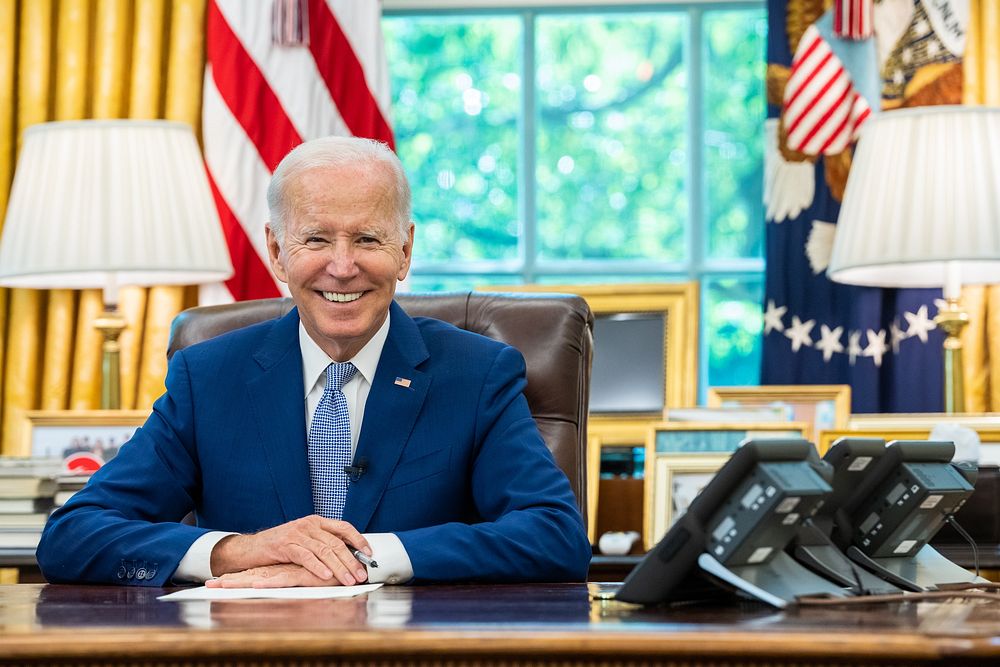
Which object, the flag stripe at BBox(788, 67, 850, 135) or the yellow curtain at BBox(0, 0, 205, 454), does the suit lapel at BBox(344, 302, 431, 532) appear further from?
the flag stripe at BBox(788, 67, 850, 135)

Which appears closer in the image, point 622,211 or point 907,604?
point 907,604

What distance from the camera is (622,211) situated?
13.0 feet

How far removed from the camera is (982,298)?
334 cm

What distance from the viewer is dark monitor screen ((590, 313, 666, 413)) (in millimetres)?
3146

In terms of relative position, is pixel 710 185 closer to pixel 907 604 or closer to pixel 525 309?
pixel 525 309

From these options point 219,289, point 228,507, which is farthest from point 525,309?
point 219,289

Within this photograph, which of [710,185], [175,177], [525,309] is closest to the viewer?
[525,309]

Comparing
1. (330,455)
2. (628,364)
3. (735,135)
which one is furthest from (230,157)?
(330,455)

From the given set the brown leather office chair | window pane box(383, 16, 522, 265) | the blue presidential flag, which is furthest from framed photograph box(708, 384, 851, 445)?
window pane box(383, 16, 522, 265)

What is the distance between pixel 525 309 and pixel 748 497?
996mm

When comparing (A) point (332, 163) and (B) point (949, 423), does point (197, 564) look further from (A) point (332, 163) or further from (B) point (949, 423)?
(B) point (949, 423)

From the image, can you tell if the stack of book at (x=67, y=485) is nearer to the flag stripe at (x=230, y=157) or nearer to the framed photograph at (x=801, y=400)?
the flag stripe at (x=230, y=157)

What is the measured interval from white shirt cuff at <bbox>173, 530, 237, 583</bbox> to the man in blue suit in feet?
0.20

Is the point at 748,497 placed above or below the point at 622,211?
below
